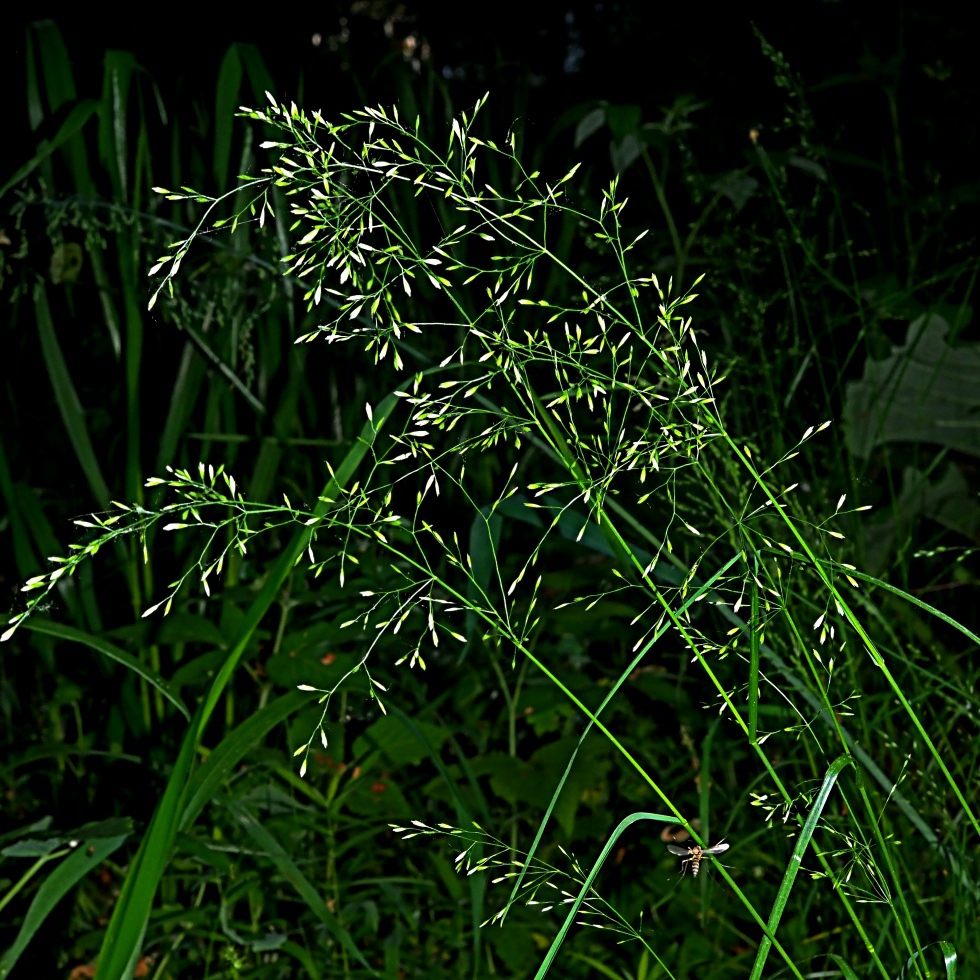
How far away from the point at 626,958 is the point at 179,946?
1.63 ft

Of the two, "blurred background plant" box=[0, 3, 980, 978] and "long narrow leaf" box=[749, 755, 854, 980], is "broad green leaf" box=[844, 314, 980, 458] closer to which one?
"blurred background plant" box=[0, 3, 980, 978]

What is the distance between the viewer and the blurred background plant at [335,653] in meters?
1.15

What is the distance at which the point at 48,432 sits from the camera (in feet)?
5.91

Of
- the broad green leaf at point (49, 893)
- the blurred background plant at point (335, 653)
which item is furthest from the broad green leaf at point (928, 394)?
the broad green leaf at point (49, 893)

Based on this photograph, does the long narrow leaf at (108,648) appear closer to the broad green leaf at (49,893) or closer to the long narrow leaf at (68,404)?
the broad green leaf at (49,893)

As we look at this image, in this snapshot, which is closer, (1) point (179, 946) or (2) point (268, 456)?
(1) point (179, 946)

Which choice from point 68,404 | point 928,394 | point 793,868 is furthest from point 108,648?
point 928,394

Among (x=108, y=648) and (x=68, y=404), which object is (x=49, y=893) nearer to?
(x=108, y=648)

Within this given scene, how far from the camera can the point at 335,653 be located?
157cm

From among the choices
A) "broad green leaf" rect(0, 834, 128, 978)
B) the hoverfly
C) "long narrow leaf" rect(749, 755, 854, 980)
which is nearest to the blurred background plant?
"broad green leaf" rect(0, 834, 128, 978)

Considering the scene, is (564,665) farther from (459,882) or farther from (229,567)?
(229,567)

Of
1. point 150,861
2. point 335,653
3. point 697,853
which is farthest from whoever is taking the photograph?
point 335,653

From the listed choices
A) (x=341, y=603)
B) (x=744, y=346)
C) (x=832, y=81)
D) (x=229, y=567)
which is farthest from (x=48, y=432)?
(x=832, y=81)

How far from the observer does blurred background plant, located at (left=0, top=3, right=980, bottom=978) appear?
1148mm
